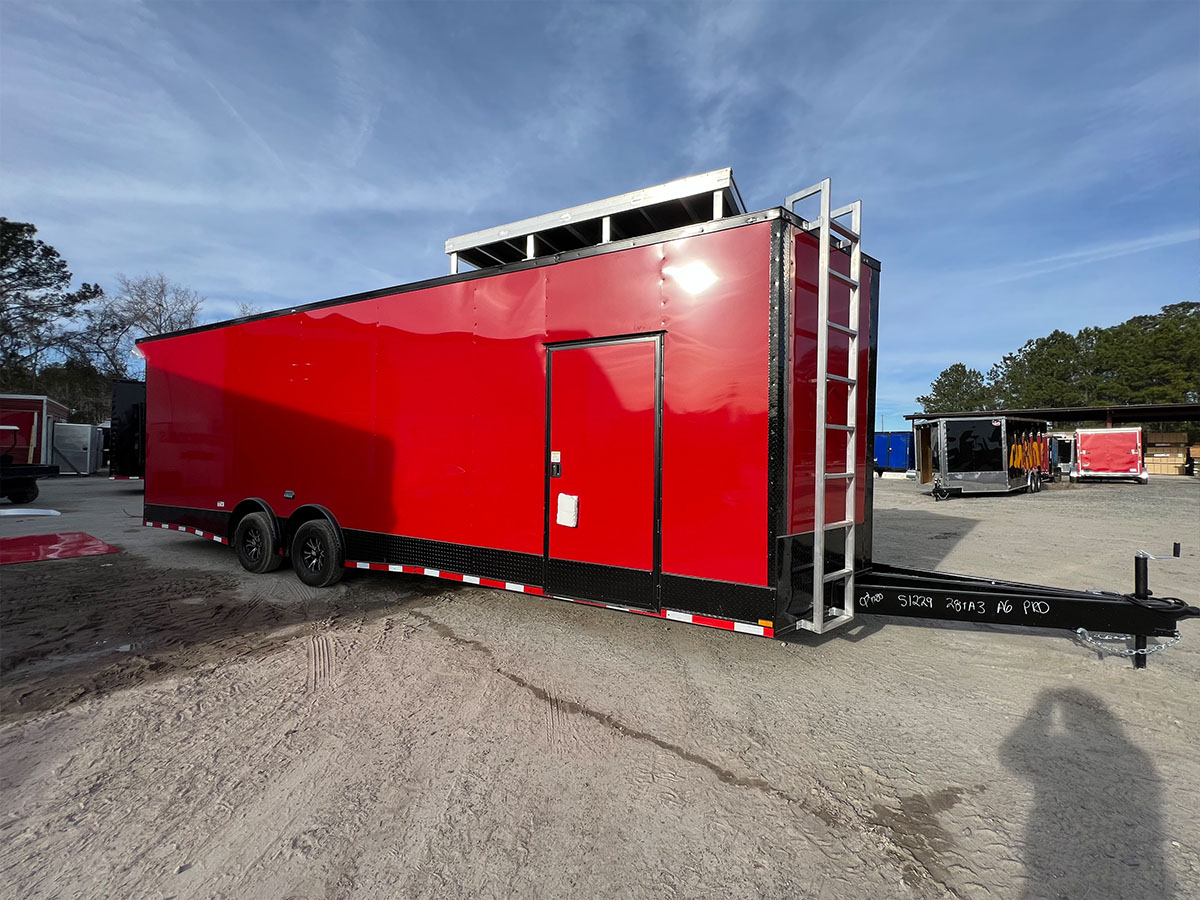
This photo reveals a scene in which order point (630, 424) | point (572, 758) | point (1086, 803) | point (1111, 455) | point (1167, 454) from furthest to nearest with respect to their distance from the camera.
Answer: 1. point (1167, 454)
2. point (1111, 455)
3. point (630, 424)
4. point (572, 758)
5. point (1086, 803)

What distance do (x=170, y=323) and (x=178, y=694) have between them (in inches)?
1613

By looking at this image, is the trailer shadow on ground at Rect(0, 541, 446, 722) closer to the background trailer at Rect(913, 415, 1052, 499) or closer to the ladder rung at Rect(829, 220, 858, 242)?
the ladder rung at Rect(829, 220, 858, 242)

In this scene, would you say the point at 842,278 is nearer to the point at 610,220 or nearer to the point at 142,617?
the point at 610,220

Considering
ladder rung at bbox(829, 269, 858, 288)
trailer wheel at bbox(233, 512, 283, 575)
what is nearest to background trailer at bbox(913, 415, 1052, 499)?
ladder rung at bbox(829, 269, 858, 288)

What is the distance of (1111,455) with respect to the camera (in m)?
21.6

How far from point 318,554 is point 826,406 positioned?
5233 millimetres

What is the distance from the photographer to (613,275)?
3916 mm

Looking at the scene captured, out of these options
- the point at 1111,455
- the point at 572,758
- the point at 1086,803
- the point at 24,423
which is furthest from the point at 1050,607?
the point at 24,423

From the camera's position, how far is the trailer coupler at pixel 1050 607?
3.29 m

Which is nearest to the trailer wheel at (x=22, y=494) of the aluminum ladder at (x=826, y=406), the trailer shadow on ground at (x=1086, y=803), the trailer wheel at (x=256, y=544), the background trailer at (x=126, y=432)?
the background trailer at (x=126, y=432)

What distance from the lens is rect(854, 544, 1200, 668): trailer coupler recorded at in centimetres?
329

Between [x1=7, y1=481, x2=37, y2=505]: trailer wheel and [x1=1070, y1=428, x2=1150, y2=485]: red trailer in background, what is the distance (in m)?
36.5

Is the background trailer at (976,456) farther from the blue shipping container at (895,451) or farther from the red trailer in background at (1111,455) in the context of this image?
the blue shipping container at (895,451)

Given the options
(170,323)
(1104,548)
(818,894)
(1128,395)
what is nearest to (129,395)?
(818,894)
